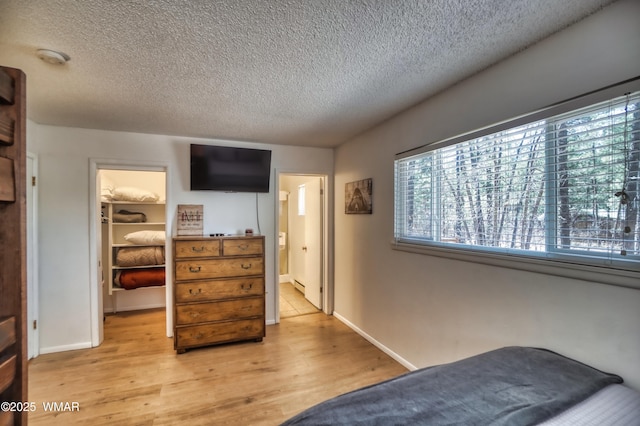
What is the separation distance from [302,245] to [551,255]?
3.68 meters

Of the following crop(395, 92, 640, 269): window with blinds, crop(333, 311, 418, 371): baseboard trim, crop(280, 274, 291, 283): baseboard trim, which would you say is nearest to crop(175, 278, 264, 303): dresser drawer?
crop(333, 311, 418, 371): baseboard trim

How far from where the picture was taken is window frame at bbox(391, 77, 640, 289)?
1.19 meters

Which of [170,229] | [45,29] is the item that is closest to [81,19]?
[45,29]

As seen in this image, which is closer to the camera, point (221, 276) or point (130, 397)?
point (130, 397)

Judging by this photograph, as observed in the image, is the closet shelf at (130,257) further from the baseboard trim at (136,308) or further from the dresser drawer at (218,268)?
the dresser drawer at (218,268)

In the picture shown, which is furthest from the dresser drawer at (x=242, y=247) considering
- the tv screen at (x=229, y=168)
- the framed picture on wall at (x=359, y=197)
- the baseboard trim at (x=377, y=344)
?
the baseboard trim at (x=377, y=344)

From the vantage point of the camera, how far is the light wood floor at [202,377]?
1951 mm

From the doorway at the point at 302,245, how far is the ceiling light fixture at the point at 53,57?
8.08 ft

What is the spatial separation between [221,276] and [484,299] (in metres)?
2.38

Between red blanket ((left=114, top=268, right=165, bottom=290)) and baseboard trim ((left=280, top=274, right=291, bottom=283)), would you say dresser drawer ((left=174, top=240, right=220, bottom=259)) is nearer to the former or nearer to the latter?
red blanket ((left=114, top=268, right=165, bottom=290))

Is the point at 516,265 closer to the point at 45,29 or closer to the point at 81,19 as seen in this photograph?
the point at 81,19

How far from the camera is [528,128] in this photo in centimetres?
158

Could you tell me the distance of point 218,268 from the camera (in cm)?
295

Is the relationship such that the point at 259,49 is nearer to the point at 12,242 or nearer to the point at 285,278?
the point at 12,242
